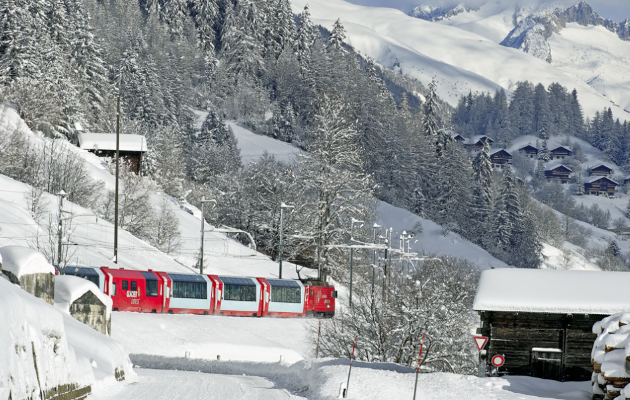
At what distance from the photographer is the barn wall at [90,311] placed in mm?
21156

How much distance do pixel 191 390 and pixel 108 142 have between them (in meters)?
66.7

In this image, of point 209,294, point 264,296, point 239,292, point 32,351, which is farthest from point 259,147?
point 32,351

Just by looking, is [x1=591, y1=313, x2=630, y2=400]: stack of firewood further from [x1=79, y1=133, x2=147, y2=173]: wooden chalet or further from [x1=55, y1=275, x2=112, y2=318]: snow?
[x1=79, y1=133, x2=147, y2=173]: wooden chalet

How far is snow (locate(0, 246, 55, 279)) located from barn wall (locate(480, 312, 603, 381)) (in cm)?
1188

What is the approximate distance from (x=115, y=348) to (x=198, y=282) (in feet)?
82.7

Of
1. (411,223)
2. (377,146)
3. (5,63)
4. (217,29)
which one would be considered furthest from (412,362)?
(217,29)

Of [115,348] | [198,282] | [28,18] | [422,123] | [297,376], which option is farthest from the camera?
[422,123]

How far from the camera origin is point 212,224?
76.6 m

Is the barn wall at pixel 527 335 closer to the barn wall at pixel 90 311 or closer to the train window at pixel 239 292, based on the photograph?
the barn wall at pixel 90 311

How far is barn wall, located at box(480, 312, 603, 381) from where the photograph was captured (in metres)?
21.8

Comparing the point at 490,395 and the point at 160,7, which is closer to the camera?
the point at 490,395

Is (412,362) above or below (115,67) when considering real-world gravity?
A: below

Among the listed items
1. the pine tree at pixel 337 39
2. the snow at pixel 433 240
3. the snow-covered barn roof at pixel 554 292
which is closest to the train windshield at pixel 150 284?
the snow-covered barn roof at pixel 554 292

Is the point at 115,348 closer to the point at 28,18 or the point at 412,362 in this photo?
the point at 412,362
